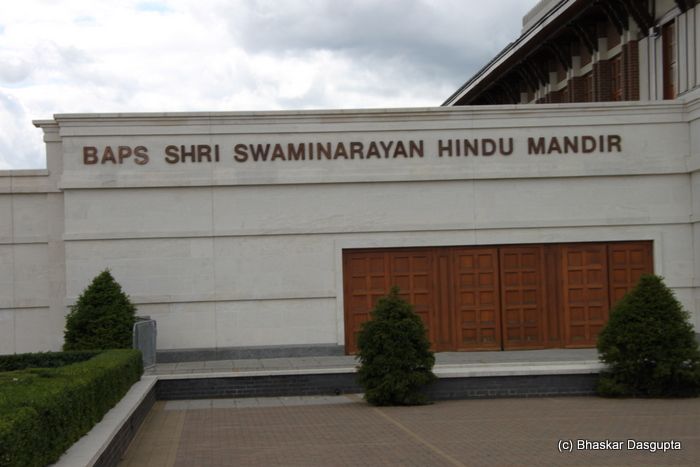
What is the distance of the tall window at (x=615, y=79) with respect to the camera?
28672 millimetres

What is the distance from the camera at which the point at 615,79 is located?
29.2 meters

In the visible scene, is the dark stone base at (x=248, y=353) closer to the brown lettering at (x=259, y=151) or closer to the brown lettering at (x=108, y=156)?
the brown lettering at (x=259, y=151)

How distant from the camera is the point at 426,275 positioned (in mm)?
22547

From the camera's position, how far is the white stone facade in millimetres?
21953

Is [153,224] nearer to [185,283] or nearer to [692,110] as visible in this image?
[185,283]

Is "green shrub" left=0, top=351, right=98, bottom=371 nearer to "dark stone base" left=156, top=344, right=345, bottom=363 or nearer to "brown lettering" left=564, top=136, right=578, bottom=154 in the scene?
"dark stone base" left=156, top=344, right=345, bottom=363

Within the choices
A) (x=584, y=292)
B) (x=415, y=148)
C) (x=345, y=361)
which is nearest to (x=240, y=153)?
(x=415, y=148)

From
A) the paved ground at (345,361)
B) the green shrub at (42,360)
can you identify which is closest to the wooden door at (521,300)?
the paved ground at (345,361)

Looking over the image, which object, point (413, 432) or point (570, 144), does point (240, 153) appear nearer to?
point (570, 144)

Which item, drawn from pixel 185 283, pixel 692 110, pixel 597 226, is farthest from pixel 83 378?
pixel 692 110

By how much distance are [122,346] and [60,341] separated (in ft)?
9.52

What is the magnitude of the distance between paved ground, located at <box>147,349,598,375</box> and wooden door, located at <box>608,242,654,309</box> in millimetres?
1798

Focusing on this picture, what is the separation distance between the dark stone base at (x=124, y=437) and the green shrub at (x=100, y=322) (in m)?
3.55

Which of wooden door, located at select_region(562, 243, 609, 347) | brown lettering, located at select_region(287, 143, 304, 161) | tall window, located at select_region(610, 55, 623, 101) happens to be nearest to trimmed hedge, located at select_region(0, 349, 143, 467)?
brown lettering, located at select_region(287, 143, 304, 161)
